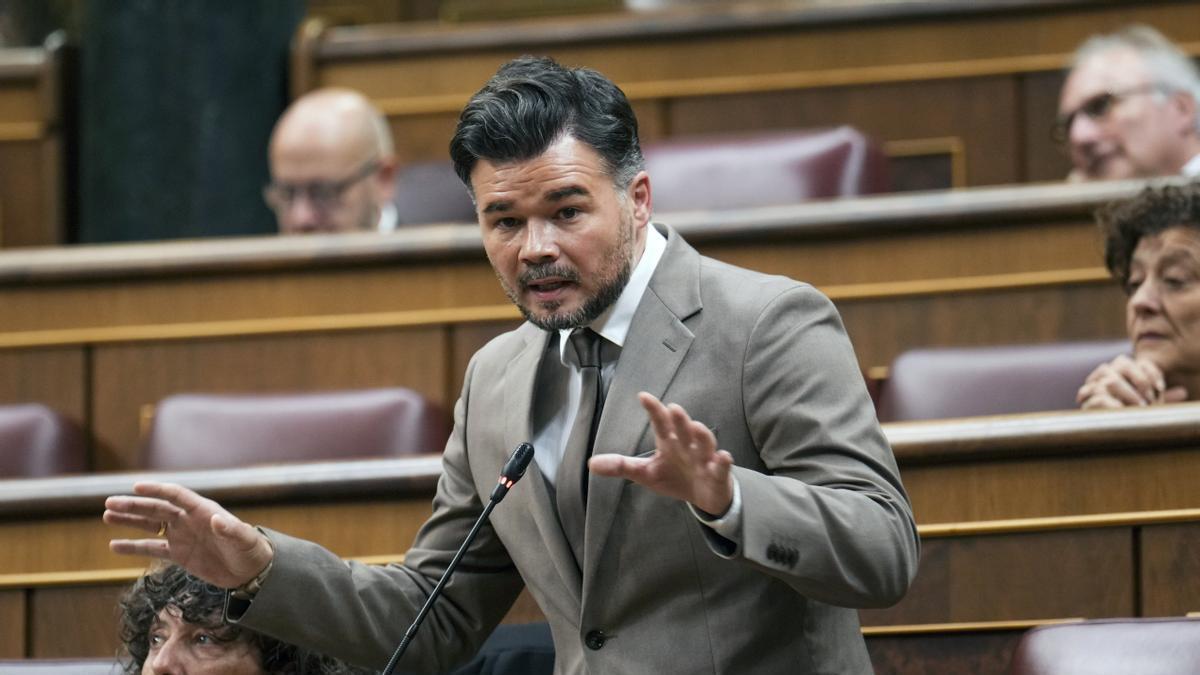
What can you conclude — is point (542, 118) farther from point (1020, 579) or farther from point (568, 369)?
point (1020, 579)

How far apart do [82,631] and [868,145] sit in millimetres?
924

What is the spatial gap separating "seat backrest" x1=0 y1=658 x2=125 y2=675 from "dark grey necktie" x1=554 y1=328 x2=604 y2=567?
0.98ft

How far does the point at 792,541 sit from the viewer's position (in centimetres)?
63

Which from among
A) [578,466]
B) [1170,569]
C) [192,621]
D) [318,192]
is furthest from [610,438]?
[318,192]

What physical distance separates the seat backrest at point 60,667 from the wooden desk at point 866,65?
108 centimetres

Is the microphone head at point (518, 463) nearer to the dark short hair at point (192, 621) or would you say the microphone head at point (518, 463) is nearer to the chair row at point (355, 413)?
the dark short hair at point (192, 621)

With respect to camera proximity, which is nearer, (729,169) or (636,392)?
(636,392)

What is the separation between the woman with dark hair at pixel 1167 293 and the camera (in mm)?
1155

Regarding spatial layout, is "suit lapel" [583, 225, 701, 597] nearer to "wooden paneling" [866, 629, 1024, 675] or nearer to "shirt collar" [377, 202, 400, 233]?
"wooden paneling" [866, 629, 1024, 675]

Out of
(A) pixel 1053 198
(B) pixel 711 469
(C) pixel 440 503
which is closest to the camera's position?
(B) pixel 711 469

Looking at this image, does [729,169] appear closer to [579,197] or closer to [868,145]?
[868,145]

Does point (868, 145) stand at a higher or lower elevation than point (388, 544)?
higher

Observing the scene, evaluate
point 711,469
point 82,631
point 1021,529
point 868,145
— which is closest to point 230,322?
point 82,631

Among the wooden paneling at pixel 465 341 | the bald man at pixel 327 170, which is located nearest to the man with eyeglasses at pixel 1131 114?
the wooden paneling at pixel 465 341
